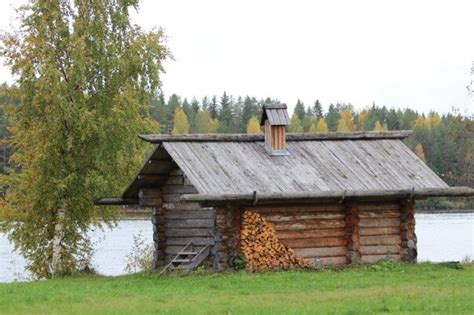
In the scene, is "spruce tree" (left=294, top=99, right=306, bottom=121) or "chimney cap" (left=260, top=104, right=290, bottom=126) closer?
"chimney cap" (left=260, top=104, right=290, bottom=126)

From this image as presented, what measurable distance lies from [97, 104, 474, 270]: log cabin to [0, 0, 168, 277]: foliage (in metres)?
2.58

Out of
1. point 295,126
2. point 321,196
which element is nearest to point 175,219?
point 321,196

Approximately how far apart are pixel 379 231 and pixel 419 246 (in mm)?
20835

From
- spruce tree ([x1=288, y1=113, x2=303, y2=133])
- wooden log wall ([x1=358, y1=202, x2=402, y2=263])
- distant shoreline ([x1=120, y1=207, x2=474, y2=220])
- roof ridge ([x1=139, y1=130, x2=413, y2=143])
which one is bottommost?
distant shoreline ([x1=120, y1=207, x2=474, y2=220])

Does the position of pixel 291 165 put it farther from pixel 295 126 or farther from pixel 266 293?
pixel 295 126

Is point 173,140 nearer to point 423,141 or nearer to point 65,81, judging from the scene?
point 65,81

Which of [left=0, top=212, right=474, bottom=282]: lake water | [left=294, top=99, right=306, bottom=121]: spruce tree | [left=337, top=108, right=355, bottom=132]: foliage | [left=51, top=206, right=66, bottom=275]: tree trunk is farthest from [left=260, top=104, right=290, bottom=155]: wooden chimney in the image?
[left=294, top=99, right=306, bottom=121]: spruce tree

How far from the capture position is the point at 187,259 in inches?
963

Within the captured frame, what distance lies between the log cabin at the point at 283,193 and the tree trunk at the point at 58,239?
9.90ft

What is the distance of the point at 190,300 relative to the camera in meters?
17.5

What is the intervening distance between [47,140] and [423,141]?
75.9 meters

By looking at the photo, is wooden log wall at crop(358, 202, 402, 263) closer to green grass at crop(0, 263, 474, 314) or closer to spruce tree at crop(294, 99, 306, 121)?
green grass at crop(0, 263, 474, 314)

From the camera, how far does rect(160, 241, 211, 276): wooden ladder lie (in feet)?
76.8

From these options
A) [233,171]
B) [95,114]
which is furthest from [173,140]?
[95,114]
